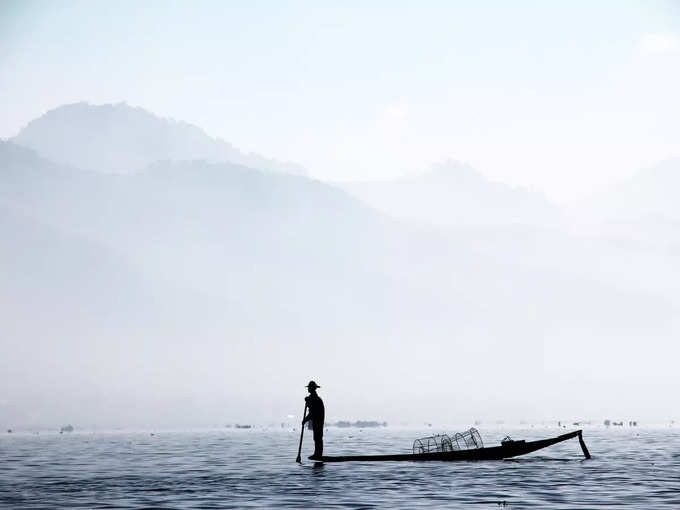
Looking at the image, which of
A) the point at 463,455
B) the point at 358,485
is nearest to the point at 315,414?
the point at 463,455

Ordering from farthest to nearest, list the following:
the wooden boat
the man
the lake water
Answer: the man
the wooden boat
the lake water

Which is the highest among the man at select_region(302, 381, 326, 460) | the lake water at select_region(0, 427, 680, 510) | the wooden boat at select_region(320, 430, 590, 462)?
the man at select_region(302, 381, 326, 460)

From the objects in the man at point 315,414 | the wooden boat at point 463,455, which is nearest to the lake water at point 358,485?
the wooden boat at point 463,455

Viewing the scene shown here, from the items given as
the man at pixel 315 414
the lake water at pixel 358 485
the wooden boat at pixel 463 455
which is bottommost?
the lake water at pixel 358 485

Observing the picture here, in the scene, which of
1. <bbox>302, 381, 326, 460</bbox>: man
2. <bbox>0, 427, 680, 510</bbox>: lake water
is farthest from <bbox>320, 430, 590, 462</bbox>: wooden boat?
<bbox>302, 381, 326, 460</bbox>: man

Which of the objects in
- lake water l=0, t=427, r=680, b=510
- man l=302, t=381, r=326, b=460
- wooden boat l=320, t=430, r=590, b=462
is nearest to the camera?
lake water l=0, t=427, r=680, b=510

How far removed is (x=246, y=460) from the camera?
187 ft

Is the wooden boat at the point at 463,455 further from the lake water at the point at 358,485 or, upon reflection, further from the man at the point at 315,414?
the man at the point at 315,414

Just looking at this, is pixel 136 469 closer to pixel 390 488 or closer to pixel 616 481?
pixel 390 488

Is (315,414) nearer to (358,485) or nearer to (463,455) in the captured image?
(463,455)

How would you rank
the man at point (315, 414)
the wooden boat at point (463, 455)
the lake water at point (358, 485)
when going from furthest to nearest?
the man at point (315, 414) < the wooden boat at point (463, 455) < the lake water at point (358, 485)

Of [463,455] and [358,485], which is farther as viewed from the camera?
[463,455]

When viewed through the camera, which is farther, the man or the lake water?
the man

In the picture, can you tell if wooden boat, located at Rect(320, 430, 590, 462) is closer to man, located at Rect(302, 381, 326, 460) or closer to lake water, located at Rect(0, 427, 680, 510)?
lake water, located at Rect(0, 427, 680, 510)
